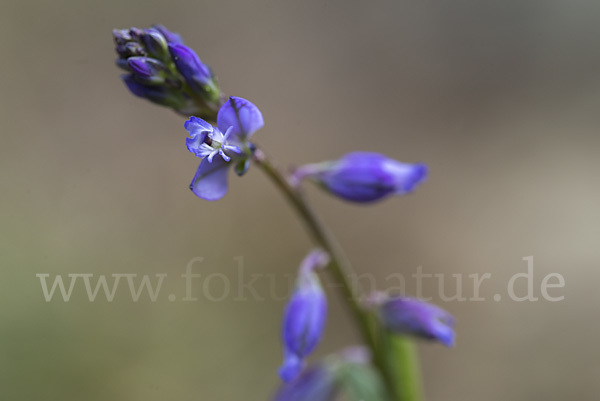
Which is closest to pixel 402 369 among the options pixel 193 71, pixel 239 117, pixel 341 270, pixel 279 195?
pixel 341 270

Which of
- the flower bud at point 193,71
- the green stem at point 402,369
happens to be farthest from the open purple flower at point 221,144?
the green stem at point 402,369

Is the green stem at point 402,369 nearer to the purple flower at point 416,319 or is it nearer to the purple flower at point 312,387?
the purple flower at point 416,319

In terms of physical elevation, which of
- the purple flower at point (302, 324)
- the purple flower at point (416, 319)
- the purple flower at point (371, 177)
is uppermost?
the purple flower at point (371, 177)

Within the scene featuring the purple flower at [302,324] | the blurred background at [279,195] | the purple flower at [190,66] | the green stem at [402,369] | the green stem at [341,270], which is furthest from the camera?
the blurred background at [279,195]

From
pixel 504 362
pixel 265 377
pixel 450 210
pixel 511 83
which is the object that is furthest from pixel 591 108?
pixel 265 377

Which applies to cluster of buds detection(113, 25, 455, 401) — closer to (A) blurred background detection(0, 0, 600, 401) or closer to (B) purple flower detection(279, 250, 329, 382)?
(B) purple flower detection(279, 250, 329, 382)

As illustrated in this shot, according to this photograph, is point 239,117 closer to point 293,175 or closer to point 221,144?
point 221,144

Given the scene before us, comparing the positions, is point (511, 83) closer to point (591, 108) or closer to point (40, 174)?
point (591, 108)

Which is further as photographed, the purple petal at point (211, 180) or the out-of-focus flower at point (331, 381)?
the out-of-focus flower at point (331, 381)
